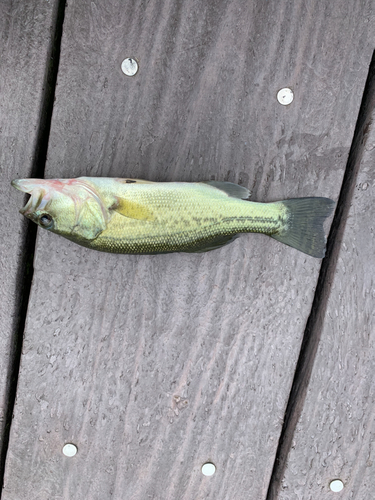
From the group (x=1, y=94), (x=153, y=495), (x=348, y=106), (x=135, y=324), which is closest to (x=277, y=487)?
(x=153, y=495)

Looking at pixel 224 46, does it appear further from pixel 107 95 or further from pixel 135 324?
pixel 135 324

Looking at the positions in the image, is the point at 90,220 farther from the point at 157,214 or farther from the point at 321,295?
the point at 321,295

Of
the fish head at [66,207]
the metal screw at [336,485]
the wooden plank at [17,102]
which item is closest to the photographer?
the fish head at [66,207]

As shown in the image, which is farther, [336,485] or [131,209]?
[336,485]

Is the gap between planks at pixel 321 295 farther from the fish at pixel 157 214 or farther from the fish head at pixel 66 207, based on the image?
the fish head at pixel 66 207

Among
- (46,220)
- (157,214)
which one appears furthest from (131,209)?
(46,220)

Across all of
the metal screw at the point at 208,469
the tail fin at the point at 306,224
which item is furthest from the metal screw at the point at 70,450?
the tail fin at the point at 306,224
